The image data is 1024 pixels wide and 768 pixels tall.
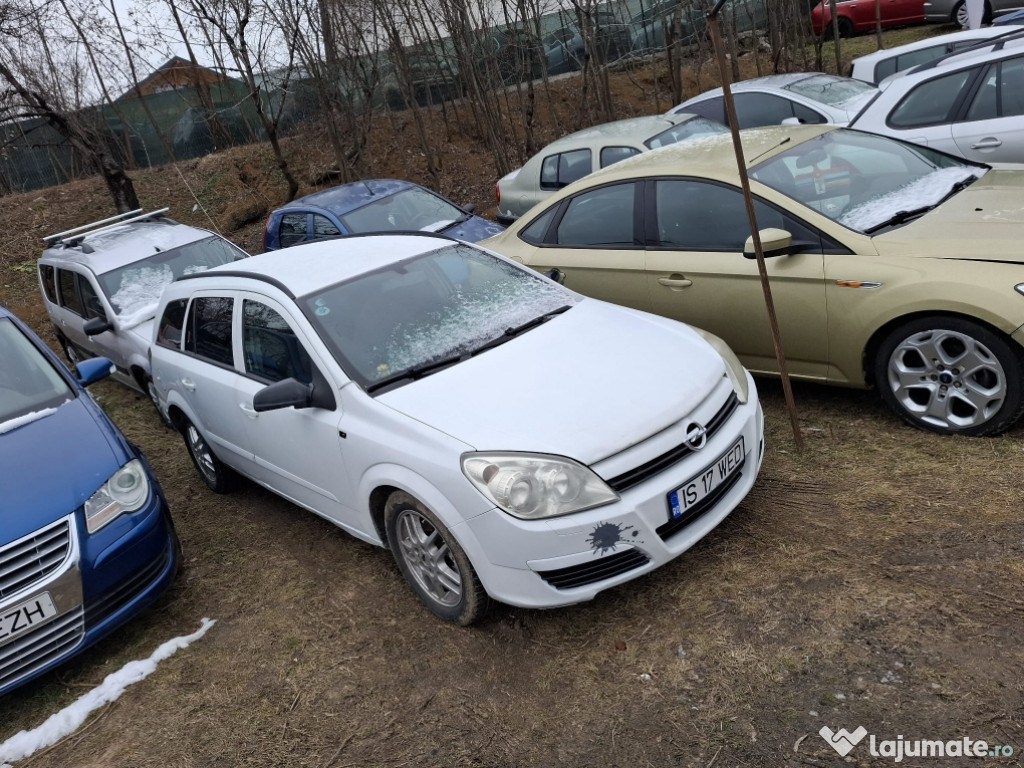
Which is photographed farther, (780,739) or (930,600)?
(930,600)

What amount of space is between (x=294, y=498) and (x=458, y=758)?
2073mm

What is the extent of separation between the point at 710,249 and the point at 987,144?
338 centimetres

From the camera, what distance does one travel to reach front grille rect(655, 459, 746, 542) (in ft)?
11.2

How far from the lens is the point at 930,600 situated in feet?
10.7

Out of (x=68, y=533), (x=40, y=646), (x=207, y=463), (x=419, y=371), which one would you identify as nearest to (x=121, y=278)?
(x=207, y=463)

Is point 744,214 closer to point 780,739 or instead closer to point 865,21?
point 780,739

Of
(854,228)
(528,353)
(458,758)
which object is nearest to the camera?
(458,758)

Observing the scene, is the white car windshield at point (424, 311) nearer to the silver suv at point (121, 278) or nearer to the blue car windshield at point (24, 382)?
the blue car windshield at point (24, 382)

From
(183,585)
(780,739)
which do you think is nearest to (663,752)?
(780,739)

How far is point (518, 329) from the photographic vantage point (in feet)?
14.0

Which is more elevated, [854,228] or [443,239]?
[443,239]

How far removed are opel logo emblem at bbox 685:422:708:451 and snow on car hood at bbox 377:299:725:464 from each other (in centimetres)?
7

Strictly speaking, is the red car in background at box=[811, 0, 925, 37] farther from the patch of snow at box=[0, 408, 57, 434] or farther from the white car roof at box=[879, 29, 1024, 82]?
the patch of snow at box=[0, 408, 57, 434]

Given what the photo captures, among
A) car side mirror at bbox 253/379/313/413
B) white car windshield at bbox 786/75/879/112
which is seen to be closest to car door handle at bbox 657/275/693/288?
car side mirror at bbox 253/379/313/413
